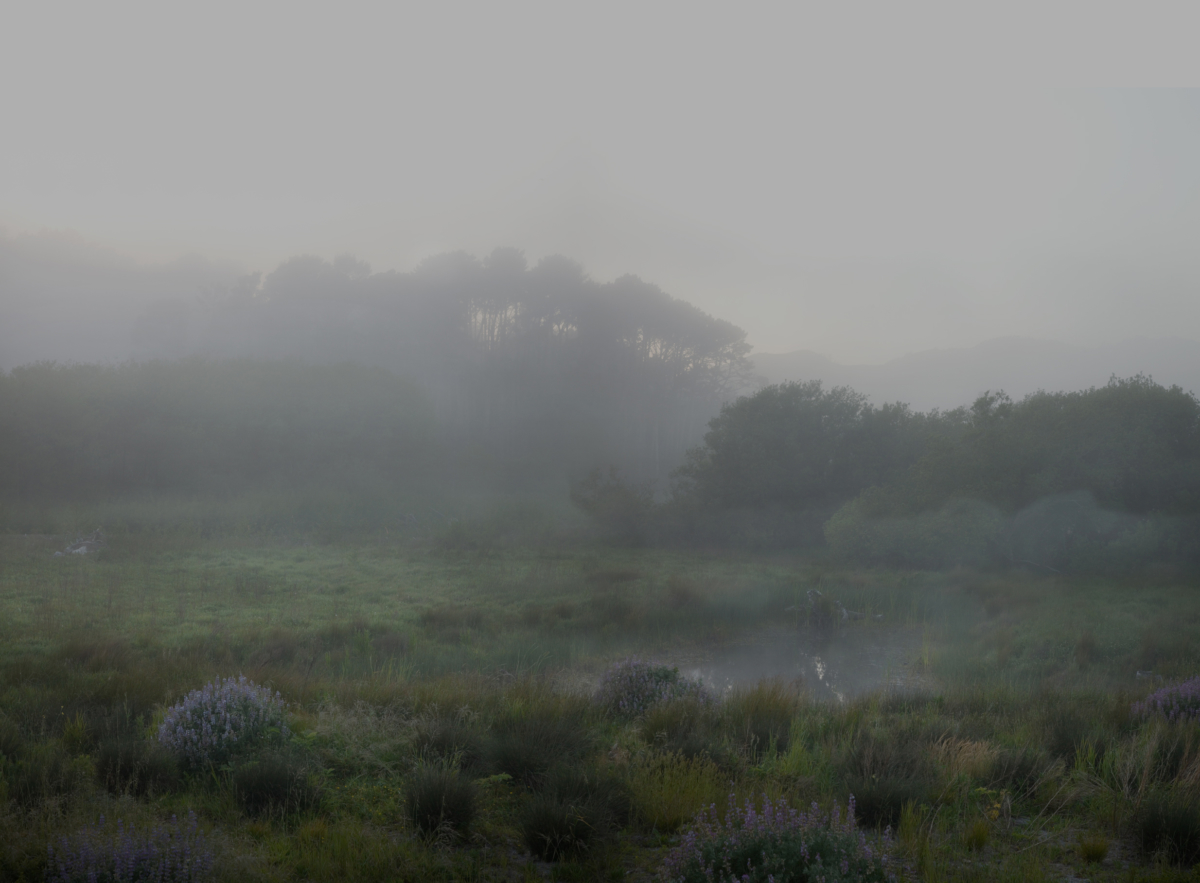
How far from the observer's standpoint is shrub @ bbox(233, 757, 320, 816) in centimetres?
390

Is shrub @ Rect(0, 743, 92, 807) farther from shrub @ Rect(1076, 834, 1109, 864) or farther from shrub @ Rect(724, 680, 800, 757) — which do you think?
shrub @ Rect(1076, 834, 1109, 864)

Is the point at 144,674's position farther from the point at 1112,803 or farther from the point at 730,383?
the point at 730,383

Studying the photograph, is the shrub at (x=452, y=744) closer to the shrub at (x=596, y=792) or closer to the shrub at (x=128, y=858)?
the shrub at (x=596, y=792)

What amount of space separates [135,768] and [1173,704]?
8.49 m

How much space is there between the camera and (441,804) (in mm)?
3717

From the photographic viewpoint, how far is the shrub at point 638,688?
6.62 m

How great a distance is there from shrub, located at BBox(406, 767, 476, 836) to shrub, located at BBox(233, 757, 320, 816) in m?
0.69

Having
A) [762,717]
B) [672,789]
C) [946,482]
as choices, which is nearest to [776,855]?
[672,789]

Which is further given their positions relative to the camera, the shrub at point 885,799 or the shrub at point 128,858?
the shrub at point 885,799

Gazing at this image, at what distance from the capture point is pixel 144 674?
681 cm

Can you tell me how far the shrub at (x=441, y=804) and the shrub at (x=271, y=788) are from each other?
69cm

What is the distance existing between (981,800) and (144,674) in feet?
25.7

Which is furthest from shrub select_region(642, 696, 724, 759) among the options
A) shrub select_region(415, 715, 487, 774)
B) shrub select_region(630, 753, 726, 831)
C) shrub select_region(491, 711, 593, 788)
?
shrub select_region(415, 715, 487, 774)

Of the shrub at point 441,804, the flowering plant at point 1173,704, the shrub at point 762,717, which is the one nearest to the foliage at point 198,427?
the shrub at point 762,717
